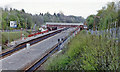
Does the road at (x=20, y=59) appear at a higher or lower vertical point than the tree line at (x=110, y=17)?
lower

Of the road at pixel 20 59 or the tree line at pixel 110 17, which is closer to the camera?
the tree line at pixel 110 17

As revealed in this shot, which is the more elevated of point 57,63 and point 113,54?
point 113,54

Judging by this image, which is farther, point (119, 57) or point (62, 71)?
point (62, 71)

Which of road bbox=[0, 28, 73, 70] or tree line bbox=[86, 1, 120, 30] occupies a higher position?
tree line bbox=[86, 1, 120, 30]

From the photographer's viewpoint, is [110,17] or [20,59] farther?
[110,17]

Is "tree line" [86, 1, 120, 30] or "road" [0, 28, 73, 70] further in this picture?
"road" [0, 28, 73, 70]

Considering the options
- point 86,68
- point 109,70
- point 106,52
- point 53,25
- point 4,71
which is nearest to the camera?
point 109,70

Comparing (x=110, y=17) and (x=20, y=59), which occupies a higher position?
(x=110, y=17)

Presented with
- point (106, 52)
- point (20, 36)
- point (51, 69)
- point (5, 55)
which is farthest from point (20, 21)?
point (106, 52)

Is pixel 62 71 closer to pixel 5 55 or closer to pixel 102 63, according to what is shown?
pixel 102 63

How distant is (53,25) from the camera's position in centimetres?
6238

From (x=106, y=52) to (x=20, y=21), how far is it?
106 feet

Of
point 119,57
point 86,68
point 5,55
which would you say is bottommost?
point 5,55

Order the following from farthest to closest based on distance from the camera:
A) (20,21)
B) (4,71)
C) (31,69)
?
(20,21) → (31,69) → (4,71)
